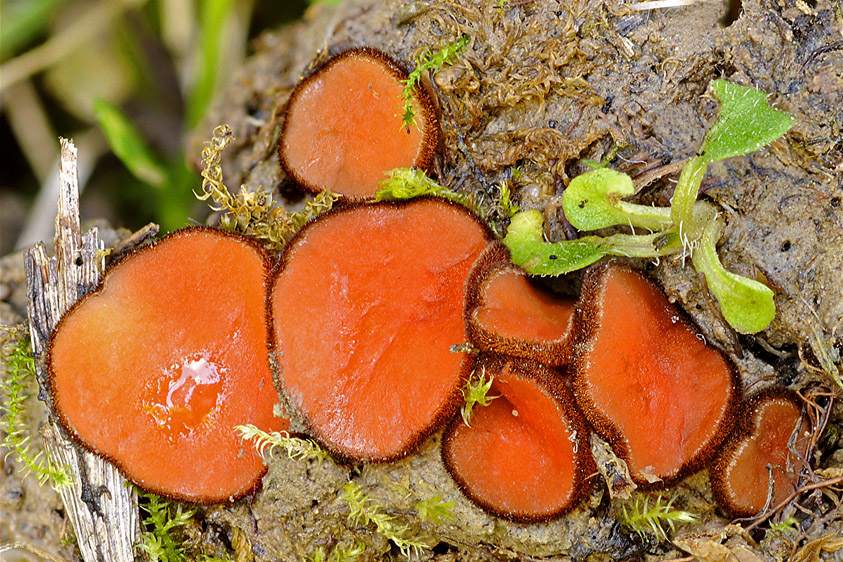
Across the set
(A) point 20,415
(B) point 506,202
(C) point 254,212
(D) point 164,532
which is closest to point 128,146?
(C) point 254,212

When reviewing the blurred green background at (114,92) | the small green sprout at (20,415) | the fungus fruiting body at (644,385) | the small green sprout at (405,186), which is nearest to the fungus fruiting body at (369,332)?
the small green sprout at (405,186)

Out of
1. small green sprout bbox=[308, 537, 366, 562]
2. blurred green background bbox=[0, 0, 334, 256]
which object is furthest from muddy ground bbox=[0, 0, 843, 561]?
blurred green background bbox=[0, 0, 334, 256]

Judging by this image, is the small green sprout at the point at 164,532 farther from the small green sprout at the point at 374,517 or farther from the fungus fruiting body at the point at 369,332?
the fungus fruiting body at the point at 369,332

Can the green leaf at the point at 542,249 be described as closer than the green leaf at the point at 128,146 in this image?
Yes

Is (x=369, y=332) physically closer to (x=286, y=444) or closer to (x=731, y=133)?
(x=286, y=444)

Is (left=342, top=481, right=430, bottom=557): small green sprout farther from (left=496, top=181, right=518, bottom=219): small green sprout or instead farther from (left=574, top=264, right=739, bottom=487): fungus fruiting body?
(left=496, top=181, right=518, bottom=219): small green sprout

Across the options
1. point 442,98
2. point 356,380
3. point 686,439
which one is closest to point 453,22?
point 442,98
